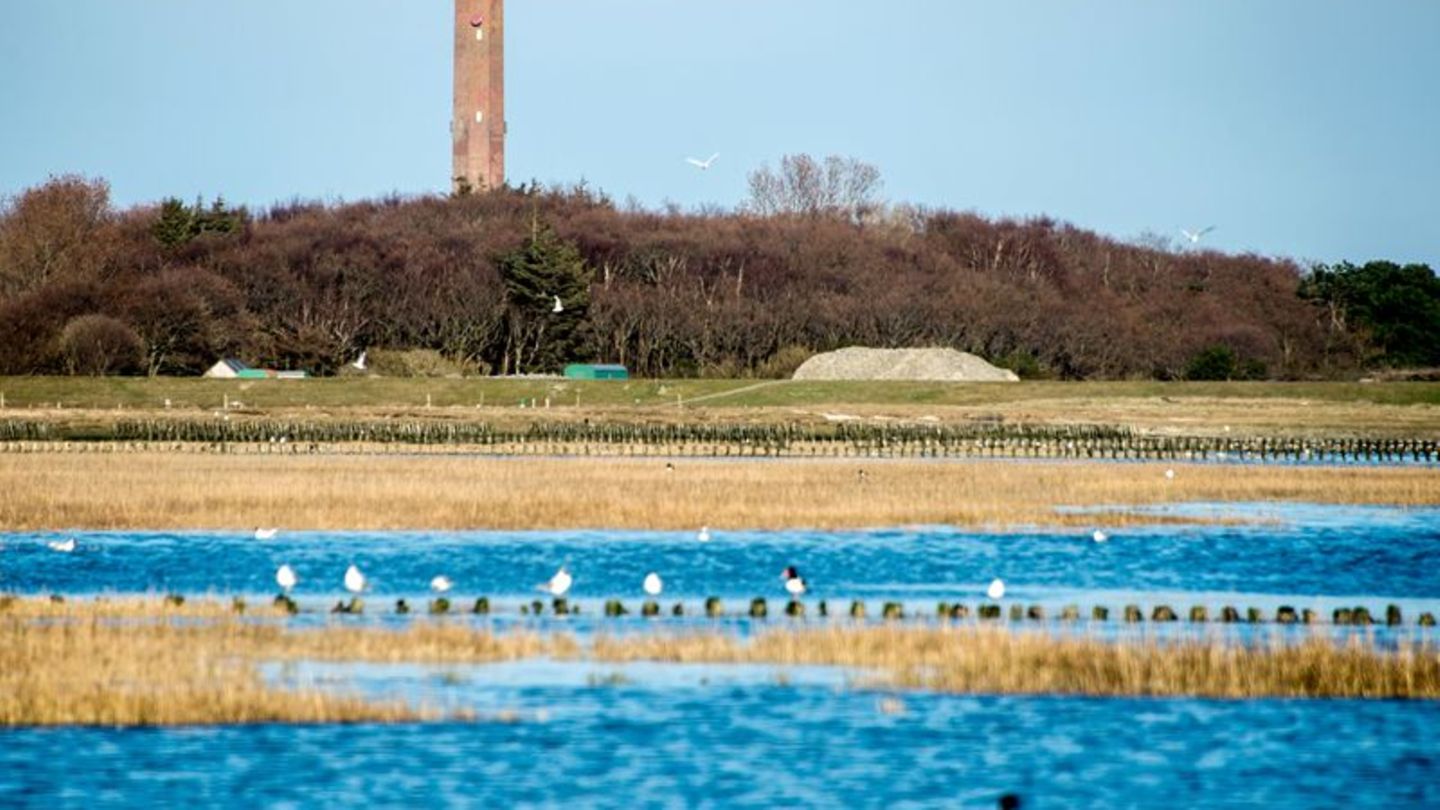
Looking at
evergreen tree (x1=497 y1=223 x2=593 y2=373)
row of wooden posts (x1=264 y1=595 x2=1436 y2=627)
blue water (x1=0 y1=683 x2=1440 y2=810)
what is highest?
evergreen tree (x1=497 y1=223 x2=593 y2=373)

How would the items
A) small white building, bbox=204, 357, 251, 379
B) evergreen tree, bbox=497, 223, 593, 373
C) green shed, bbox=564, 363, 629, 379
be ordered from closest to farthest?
small white building, bbox=204, 357, 251, 379 → green shed, bbox=564, 363, 629, 379 → evergreen tree, bbox=497, 223, 593, 373

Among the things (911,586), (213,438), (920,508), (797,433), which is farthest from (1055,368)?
(911,586)

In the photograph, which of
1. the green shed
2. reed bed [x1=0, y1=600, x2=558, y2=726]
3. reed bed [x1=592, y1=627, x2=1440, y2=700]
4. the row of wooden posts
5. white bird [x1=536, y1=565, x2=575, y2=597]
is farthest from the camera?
the green shed

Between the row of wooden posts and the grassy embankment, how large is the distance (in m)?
1.43

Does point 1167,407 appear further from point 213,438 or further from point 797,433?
point 213,438

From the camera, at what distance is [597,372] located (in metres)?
121

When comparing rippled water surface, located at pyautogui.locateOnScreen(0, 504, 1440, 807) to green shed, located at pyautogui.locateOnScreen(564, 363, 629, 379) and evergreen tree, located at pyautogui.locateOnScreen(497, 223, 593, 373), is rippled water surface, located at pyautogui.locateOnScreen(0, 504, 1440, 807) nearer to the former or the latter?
green shed, located at pyautogui.locateOnScreen(564, 363, 629, 379)

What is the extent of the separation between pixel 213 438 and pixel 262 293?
184 ft

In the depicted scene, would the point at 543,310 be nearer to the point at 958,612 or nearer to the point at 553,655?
the point at 958,612

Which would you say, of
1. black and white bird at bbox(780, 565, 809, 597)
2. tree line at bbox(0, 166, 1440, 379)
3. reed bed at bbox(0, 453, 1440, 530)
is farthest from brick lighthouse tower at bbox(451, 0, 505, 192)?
black and white bird at bbox(780, 565, 809, 597)

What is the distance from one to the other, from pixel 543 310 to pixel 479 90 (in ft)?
98.5

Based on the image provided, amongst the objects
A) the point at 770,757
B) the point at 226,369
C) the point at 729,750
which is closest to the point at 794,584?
the point at 729,750

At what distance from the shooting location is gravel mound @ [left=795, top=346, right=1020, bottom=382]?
116500mm

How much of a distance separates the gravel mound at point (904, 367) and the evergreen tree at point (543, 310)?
600 inches
